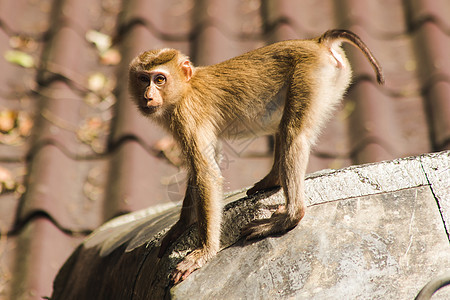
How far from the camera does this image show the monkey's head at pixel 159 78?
8.55ft

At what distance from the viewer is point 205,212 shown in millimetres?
2242

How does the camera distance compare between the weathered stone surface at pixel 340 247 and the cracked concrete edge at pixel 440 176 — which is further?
the cracked concrete edge at pixel 440 176

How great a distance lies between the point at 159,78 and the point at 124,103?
36.1 inches

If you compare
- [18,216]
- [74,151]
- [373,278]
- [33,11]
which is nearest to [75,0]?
[33,11]

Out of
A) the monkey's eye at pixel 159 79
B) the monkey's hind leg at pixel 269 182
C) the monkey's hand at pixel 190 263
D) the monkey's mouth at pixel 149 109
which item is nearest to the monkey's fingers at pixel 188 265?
the monkey's hand at pixel 190 263

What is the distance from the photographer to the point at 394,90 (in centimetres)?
352

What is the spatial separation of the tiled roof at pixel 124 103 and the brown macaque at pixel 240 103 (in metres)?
0.44

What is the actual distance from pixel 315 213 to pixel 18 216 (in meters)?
1.84

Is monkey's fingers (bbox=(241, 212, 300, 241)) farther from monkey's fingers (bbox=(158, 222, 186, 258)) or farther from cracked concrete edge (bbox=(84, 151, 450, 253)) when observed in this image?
monkey's fingers (bbox=(158, 222, 186, 258))

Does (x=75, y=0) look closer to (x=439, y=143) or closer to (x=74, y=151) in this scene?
(x=74, y=151)

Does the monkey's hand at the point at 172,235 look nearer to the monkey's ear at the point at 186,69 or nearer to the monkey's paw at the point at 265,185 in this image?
the monkey's paw at the point at 265,185

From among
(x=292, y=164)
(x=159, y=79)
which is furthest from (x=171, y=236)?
(x=159, y=79)

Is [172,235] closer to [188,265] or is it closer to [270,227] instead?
[188,265]

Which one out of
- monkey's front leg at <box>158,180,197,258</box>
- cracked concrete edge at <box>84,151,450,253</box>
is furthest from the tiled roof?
cracked concrete edge at <box>84,151,450,253</box>
